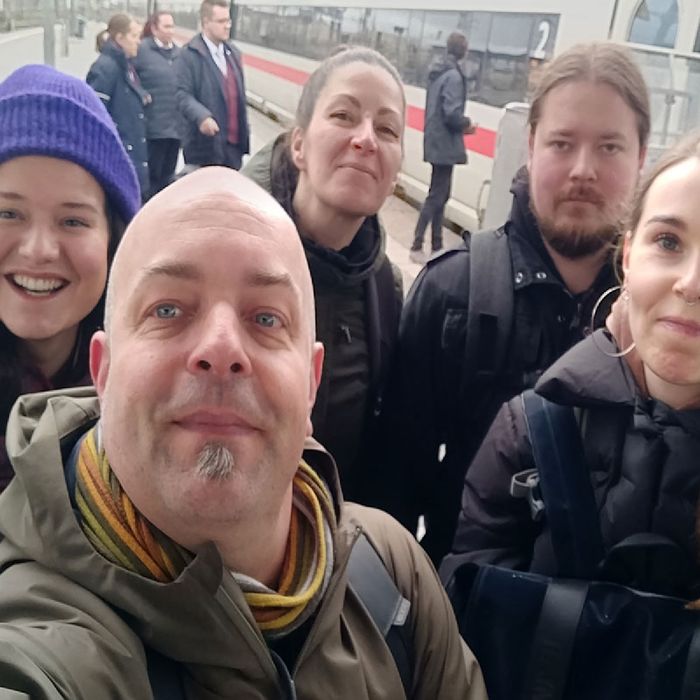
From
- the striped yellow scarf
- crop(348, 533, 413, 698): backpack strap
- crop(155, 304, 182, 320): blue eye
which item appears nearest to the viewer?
the striped yellow scarf

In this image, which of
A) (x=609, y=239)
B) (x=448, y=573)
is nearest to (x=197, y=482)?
(x=448, y=573)

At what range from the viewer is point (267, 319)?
125cm

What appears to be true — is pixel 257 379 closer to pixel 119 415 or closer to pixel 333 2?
pixel 119 415

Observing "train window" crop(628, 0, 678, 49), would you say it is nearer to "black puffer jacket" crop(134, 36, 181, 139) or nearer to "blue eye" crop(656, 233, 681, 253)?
"black puffer jacket" crop(134, 36, 181, 139)

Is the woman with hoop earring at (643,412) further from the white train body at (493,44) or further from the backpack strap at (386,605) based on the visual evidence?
the white train body at (493,44)

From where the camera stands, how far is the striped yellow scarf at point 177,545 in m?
1.10

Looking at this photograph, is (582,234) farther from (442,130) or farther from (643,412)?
(442,130)

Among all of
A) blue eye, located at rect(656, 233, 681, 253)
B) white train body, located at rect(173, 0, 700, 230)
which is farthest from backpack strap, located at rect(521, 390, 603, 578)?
white train body, located at rect(173, 0, 700, 230)

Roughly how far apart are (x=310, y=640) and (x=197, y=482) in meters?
0.29

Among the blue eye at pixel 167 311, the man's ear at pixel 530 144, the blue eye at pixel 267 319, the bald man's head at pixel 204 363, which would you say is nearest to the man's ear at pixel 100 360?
the bald man's head at pixel 204 363

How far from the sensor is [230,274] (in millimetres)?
1221

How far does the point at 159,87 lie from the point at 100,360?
246 inches

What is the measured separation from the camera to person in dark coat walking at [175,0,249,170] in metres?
6.57

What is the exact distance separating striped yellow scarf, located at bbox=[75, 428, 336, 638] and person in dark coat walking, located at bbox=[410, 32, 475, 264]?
645 centimetres
